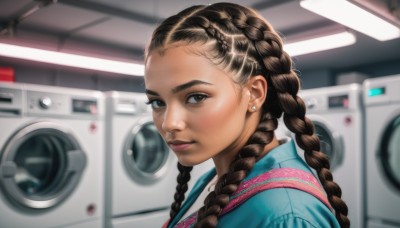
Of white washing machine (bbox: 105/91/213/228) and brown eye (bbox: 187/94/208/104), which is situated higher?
brown eye (bbox: 187/94/208/104)

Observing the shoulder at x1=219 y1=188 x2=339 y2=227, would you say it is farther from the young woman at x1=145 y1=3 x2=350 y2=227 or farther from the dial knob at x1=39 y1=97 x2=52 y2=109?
the dial knob at x1=39 y1=97 x2=52 y2=109

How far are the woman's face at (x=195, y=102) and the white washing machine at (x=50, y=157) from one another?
5.41 ft

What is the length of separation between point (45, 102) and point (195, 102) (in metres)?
1.77

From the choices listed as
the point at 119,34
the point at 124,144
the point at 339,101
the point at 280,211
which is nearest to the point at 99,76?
the point at 119,34

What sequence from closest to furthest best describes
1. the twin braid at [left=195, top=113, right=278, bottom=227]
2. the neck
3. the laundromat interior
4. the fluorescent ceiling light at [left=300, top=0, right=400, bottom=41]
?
the twin braid at [left=195, top=113, right=278, bottom=227] → the neck → the fluorescent ceiling light at [left=300, top=0, right=400, bottom=41] → the laundromat interior

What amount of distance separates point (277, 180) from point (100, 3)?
335 centimetres

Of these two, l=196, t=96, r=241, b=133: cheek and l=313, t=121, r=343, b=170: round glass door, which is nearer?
l=196, t=96, r=241, b=133: cheek

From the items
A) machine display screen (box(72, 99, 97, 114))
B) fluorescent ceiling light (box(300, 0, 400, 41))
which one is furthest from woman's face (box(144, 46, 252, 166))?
machine display screen (box(72, 99, 97, 114))

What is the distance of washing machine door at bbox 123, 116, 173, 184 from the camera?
2.68m

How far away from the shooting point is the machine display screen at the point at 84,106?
7.45 feet

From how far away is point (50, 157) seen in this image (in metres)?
2.23

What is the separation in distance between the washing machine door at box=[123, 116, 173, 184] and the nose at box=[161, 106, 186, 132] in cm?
203

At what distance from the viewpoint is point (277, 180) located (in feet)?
1.88

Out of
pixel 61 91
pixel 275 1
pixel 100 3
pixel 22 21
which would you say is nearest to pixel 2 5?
pixel 22 21
